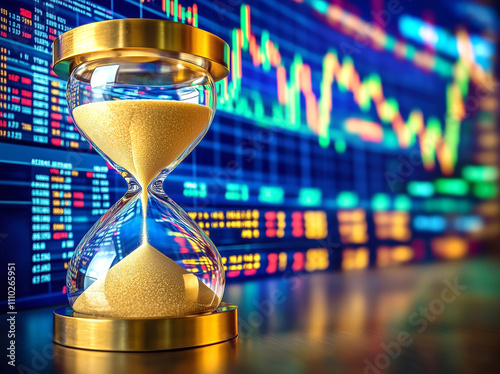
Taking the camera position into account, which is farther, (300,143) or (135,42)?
(300,143)

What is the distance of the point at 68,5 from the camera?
795 mm

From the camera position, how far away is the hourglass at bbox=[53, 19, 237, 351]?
49cm

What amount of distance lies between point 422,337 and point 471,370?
13 cm

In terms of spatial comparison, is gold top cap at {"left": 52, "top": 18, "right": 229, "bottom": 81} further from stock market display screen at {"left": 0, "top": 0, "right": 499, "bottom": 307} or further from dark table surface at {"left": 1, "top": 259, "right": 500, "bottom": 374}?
dark table surface at {"left": 1, "top": 259, "right": 500, "bottom": 374}

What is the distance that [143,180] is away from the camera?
53 cm

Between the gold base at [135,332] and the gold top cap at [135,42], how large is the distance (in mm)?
237

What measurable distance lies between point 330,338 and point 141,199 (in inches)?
9.2

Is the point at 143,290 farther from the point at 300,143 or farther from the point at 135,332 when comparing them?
the point at 300,143

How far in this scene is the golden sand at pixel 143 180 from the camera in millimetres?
500

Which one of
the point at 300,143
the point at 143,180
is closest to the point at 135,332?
the point at 143,180

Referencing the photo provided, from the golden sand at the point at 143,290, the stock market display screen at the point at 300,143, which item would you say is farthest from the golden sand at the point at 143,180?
the stock market display screen at the point at 300,143

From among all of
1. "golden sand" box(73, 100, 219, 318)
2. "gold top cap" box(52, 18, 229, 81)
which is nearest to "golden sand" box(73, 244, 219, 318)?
"golden sand" box(73, 100, 219, 318)

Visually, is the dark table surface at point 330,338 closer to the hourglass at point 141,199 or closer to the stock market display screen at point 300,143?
the hourglass at point 141,199

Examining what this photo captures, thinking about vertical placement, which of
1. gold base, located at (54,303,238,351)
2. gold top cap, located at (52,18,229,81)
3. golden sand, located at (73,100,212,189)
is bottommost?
gold base, located at (54,303,238,351)
